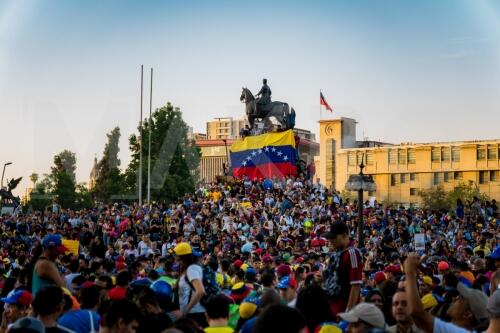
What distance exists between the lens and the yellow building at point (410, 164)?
10869 cm

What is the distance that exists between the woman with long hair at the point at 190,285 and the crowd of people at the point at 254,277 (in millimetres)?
15

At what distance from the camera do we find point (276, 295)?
8.51 m

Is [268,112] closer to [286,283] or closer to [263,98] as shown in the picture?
[263,98]

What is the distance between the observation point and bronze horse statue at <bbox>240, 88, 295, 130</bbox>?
4697 centimetres

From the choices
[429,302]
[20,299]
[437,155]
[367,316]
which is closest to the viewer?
[367,316]

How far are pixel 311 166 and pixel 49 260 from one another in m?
36.9

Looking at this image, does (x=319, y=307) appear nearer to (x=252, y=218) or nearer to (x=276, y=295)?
(x=276, y=295)

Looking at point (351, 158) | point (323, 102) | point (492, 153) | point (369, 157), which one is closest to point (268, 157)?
point (323, 102)

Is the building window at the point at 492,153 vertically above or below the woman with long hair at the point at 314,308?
above

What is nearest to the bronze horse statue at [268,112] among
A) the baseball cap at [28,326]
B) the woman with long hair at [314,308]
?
the woman with long hair at [314,308]

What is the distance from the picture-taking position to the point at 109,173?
3290 inches

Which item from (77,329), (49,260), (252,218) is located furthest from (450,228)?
(77,329)

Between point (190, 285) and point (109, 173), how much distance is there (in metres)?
74.4

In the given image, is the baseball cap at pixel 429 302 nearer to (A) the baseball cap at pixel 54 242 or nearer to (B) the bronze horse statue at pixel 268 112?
(A) the baseball cap at pixel 54 242
